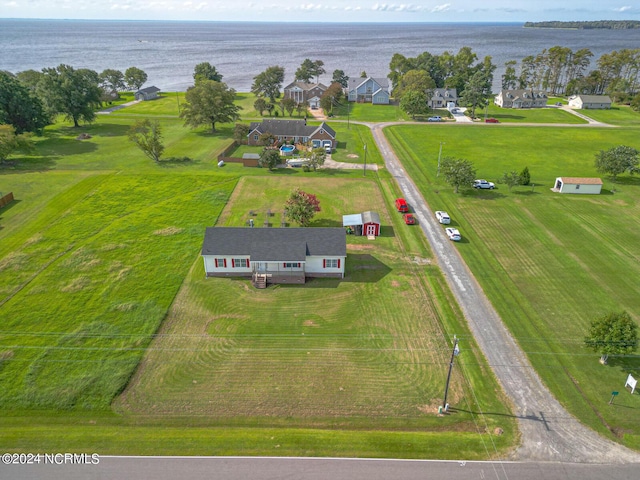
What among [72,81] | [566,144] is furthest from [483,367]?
[72,81]

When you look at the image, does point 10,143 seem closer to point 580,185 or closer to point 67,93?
point 67,93

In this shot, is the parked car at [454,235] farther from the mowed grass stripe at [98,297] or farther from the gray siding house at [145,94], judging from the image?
the gray siding house at [145,94]

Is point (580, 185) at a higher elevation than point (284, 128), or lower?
lower

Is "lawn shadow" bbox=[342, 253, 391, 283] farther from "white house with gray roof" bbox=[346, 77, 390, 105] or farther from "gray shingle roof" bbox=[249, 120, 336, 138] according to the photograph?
"white house with gray roof" bbox=[346, 77, 390, 105]

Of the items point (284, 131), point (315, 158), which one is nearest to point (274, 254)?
point (315, 158)

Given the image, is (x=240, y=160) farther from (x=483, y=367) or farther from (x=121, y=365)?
(x=483, y=367)

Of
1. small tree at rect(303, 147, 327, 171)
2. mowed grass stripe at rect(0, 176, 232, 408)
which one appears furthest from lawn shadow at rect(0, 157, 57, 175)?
small tree at rect(303, 147, 327, 171)

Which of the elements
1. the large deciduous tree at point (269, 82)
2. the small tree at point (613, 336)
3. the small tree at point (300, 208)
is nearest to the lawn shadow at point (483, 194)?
the small tree at point (300, 208)
